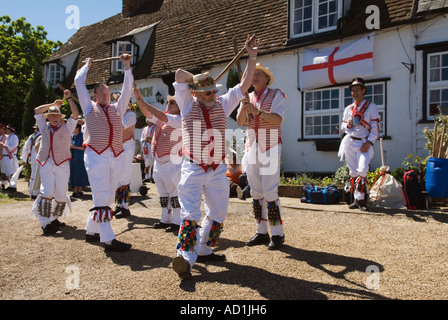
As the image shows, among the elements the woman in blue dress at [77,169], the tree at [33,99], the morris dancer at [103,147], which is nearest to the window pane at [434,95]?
the morris dancer at [103,147]

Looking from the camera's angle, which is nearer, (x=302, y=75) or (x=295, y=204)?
(x=295, y=204)

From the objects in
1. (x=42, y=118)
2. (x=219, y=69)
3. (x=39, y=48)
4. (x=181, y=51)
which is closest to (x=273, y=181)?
(x=42, y=118)

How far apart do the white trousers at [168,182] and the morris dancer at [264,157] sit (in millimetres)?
1463

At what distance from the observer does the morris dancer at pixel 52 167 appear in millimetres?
5918

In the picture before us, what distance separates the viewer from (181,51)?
15.8 meters

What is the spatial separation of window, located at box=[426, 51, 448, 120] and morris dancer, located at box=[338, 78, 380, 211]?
10.7ft

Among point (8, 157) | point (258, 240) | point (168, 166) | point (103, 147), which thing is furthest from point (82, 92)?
point (8, 157)

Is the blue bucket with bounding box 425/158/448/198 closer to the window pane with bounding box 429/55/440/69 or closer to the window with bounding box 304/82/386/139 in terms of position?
the window pane with bounding box 429/55/440/69

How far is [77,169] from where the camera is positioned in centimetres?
1058

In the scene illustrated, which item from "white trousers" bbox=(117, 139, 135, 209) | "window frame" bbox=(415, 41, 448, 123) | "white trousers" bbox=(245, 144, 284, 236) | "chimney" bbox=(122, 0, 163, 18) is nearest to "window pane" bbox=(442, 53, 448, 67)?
"window frame" bbox=(415, 41, 448, 123)

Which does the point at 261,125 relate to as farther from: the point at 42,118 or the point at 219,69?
the point at 219,69

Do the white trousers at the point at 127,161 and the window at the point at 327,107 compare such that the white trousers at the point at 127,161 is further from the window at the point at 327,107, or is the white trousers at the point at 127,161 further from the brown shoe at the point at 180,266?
the window at the point at 327,107

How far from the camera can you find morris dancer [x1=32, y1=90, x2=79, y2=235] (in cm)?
592
